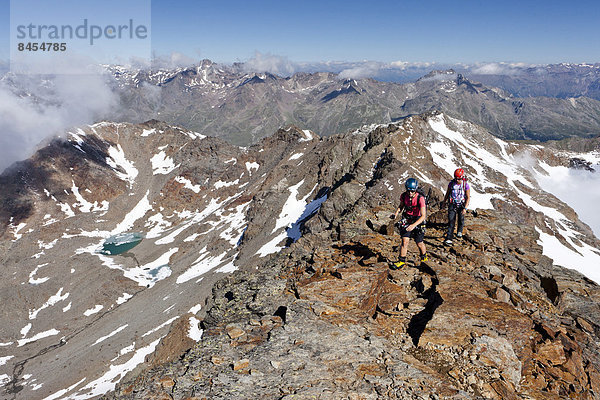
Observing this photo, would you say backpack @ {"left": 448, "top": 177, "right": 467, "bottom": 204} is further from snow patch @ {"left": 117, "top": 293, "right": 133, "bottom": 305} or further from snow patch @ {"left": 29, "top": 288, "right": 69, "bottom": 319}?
snow patch @ {"left": 29, "top": 288, "right": 69, "bottom": 319}

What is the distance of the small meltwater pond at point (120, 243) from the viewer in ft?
569

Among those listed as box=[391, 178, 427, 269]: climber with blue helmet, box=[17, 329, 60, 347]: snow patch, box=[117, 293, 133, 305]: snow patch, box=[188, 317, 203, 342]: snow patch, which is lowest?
box=[17, 329, 60, 347]: snow patch

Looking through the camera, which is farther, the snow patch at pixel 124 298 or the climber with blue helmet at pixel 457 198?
the snow patch at pixel 124 298

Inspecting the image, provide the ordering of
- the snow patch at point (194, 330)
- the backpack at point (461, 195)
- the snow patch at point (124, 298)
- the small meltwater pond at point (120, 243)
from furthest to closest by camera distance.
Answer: the small meltwater pond at point (120, 243) < the snow patch at point (124, 298) < the snow patch at point (194, 330) < the backpack at point (461, 195)

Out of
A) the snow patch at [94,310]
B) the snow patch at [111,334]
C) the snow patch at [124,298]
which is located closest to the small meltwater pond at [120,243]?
the snow patch at [124,298]

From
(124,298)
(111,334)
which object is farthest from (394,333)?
(124,298)

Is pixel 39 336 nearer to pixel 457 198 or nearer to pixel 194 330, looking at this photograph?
pixel 194 330

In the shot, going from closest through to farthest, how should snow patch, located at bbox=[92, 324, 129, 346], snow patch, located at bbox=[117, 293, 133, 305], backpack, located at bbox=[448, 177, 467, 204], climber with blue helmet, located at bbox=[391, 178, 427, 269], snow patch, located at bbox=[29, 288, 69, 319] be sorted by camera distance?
1. climber with blue helmet, located at bbox=[391, 178, 427, 269]
2. backpack, located at bbox=[448, 177, 467, 204]
3. snow patch, located at bbox=[92, 324, 129, 346]
4. snow patch, located at bbox=[29, 288, 69, 319]
5. snow patch, located at bbox=[117, 293, 133, 305]

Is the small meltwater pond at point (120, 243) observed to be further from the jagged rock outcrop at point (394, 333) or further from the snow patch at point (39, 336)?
the jagged rock outcrop at point (394, 333)

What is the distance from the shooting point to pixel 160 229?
196000mm

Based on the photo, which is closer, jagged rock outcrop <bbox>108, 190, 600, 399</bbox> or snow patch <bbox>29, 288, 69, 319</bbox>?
jagged rock outcrop <bbox>108, 190, 600, 399</bbox>

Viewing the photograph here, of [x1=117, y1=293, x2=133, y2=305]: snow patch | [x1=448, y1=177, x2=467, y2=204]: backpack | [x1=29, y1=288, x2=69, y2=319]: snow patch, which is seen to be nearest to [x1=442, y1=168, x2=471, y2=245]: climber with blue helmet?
[x1=448, y1=177, x2=467, y2=204]: backpack

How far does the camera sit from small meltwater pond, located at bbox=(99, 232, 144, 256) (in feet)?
569

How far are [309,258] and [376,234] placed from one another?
5669 mm
